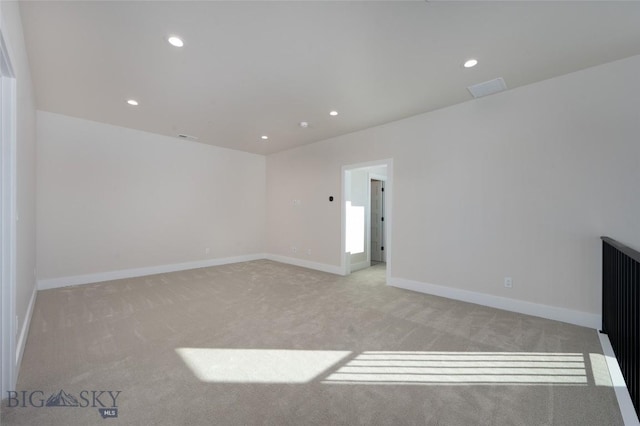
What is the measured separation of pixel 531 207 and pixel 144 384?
4301 millimetres

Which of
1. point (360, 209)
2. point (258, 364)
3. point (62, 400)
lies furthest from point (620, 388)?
point (360, 209)

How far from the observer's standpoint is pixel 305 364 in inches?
87.1

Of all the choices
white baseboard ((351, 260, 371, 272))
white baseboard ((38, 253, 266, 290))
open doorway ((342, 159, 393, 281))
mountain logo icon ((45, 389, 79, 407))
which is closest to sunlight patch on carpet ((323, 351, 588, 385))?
mountain logo icon ((45, 389, 79, 407))

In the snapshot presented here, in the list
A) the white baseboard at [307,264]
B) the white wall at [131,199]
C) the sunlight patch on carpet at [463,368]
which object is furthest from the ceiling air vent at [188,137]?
the sunlight patch on carpet at [463,368]

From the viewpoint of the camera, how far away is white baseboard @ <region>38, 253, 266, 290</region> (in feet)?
14.0

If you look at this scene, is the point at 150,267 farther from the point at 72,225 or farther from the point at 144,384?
→ the point at 144,384

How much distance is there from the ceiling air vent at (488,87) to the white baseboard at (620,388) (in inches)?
115

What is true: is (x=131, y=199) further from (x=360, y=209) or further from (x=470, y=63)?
(x=470, y=63)

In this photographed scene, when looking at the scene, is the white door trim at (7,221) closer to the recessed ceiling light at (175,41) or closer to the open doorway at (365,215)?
the recessed ceiling light at (175,41)

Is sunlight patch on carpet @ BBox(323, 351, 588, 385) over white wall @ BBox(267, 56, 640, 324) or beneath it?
beneath

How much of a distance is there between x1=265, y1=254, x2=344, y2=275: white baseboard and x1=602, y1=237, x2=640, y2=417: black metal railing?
A: 12.0 ft

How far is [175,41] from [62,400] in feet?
9.56

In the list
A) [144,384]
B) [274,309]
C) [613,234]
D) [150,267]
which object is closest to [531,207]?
[613,234]

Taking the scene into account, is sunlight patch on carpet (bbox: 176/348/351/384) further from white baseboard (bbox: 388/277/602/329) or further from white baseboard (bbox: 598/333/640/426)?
white baseboard (bbox: 388/277/602/329)
